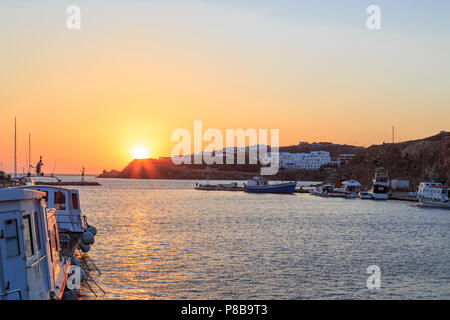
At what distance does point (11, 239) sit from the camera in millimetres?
9930

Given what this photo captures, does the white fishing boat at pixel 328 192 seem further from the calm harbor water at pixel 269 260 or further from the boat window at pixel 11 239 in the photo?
the boat window at pixel 11 239

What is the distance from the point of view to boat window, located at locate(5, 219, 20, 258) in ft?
32.0

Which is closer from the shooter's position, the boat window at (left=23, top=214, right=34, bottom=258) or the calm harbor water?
the boat window at (left=23, top=214, right=34, bottom=258)

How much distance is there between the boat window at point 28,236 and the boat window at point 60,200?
52.1 feet

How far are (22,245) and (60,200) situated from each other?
17004 mm

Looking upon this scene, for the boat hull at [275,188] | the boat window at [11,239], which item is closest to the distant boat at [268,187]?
the boat hull at [275,188]

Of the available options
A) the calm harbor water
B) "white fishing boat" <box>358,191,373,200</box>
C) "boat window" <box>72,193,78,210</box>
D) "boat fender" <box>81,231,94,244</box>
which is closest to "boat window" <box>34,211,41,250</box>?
the calm harbor water

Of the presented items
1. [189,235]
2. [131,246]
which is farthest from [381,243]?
[131,246]

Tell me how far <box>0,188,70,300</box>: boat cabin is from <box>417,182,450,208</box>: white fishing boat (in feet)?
271

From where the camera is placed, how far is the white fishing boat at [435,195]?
8328cm

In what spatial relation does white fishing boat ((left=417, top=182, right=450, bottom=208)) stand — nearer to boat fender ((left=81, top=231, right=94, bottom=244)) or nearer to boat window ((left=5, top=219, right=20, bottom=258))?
boat fender ((left=81, top=231, right=94, bottom=244))

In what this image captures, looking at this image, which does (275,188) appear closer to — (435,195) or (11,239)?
(435,195)
